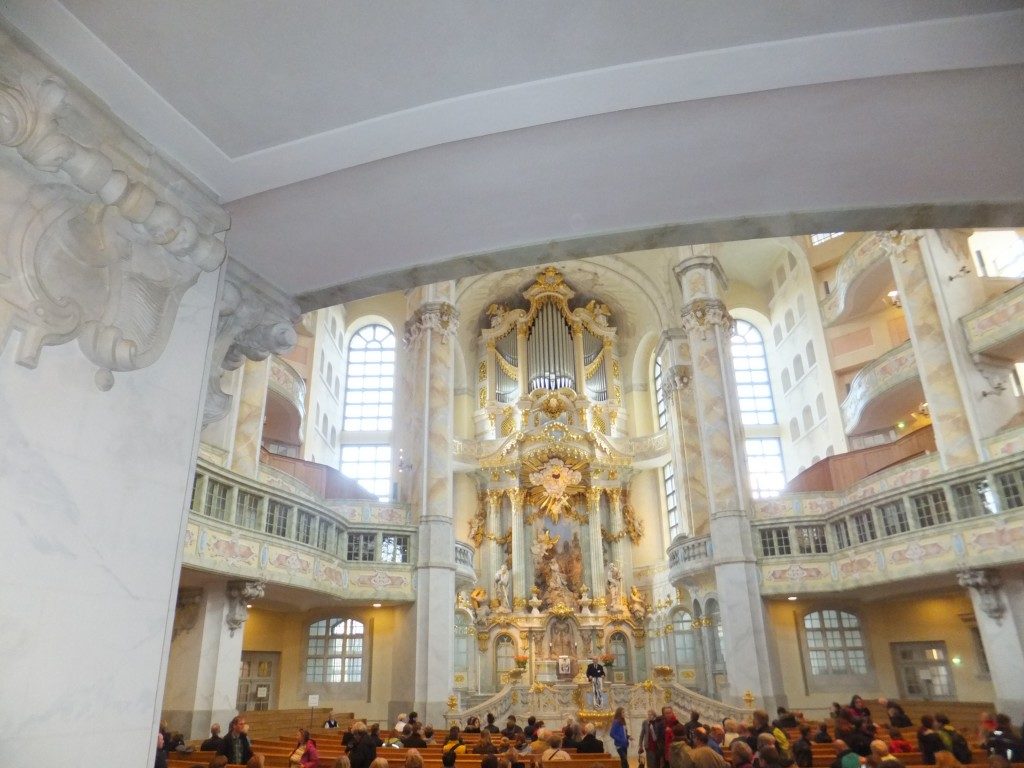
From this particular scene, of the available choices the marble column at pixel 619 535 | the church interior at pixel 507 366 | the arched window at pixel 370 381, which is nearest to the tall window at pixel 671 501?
the church interior at pixel 507 366

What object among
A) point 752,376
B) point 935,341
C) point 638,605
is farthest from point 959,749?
point 752,376

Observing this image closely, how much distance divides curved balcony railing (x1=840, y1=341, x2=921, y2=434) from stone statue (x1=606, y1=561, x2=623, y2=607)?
10968mm

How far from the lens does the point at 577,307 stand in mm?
34812

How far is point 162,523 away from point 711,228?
328cm

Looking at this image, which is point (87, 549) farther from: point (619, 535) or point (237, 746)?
point (619, 535)

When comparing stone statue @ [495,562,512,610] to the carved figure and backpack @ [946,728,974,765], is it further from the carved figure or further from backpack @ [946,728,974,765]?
backpack @ [946,728,974,765]

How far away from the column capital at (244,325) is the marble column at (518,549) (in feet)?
83.2

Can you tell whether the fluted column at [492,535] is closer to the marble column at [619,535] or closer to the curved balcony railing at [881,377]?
the marble column at [619,535]

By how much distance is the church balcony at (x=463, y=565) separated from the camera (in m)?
21.3

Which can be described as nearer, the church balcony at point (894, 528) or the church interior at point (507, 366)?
the church interior at point (507, 366)

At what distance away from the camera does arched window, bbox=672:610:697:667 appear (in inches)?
965

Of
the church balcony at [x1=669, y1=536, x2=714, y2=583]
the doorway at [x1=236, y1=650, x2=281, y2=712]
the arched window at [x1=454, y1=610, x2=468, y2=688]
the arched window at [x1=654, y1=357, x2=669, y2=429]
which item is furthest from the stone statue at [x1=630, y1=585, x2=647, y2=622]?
the doorway at [x1=236, y1=650, x2=281, y2=712]

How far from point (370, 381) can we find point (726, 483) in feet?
55.8

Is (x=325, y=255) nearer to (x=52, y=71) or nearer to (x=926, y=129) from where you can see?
(x=52, y=71)
